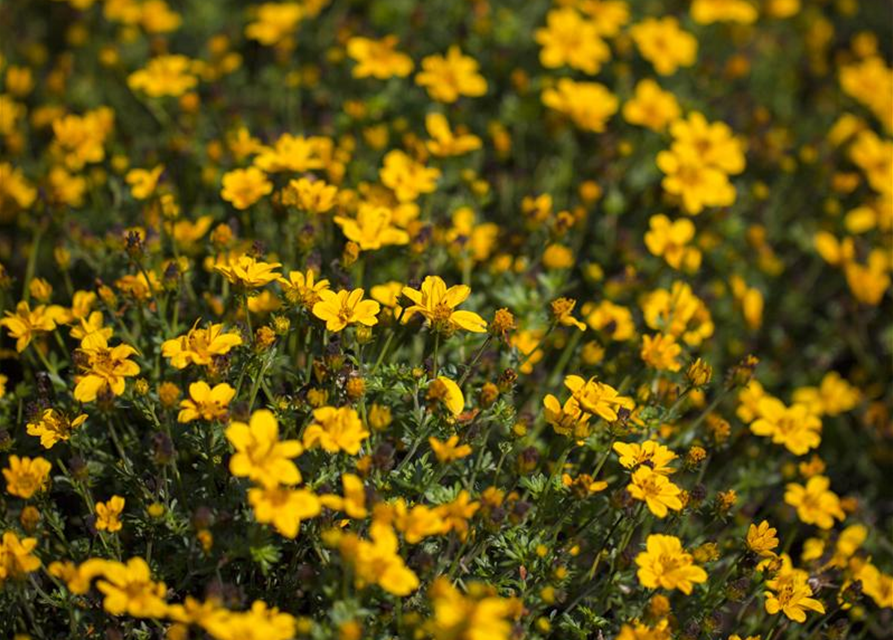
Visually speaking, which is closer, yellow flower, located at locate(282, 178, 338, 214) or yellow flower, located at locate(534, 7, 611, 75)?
yellow flower, located at locate(282, 178, 338, 214)

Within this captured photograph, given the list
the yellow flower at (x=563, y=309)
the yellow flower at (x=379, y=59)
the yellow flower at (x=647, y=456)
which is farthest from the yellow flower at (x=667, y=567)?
the yellow flower at (x=379, y=59)


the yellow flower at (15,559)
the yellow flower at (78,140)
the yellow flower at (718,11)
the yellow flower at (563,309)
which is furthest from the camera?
the yellow flower at (718,11)

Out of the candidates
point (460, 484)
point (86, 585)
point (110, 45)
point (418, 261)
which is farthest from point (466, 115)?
point (86, 585)

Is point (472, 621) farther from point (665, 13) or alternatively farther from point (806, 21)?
point (806, 21)

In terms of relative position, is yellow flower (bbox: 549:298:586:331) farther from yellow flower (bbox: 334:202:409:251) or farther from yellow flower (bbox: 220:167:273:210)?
yellow flower (bbox: 220:167:273:210)

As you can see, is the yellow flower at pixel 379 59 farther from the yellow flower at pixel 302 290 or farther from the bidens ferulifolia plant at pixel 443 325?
the yellow flower at pixel 302 290

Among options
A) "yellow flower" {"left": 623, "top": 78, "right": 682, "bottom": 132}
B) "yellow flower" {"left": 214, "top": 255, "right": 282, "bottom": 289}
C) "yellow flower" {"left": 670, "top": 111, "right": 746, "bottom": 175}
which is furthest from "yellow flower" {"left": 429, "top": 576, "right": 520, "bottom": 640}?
"yellow flower" {"left": 623, "top": 78, "right": 682, "bottom": 132}
